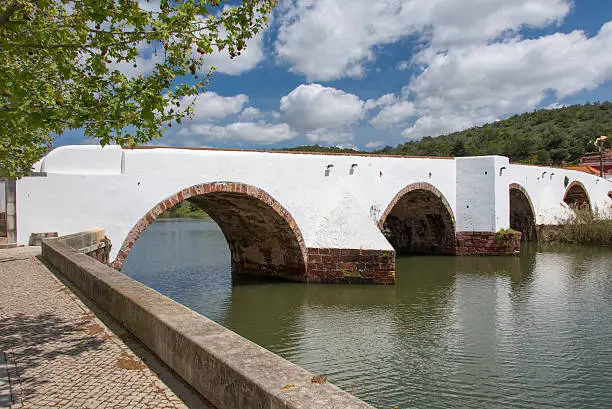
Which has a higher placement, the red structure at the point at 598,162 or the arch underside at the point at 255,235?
the red structure at the point at 598,162

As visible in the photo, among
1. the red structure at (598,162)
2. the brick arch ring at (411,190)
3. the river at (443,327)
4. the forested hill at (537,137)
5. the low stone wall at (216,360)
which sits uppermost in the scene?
the forested hill at (537,137)

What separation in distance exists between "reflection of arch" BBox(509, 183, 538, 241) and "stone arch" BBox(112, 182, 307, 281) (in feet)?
36.2

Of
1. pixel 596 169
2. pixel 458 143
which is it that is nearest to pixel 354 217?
pixel 596 169

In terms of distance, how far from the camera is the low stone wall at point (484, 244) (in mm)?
16328

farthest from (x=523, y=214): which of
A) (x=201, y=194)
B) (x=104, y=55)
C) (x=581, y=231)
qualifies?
(x=104, y=55)

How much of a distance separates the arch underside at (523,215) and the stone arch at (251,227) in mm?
11188

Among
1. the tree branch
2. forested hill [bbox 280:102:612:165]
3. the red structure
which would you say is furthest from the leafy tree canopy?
forested hill [bbox 280:102:612:165]

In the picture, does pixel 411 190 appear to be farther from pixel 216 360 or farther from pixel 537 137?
pixel 537 137

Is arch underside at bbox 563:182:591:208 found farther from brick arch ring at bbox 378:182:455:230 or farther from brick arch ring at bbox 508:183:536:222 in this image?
brick arch ring at bbox 378:182:455:230

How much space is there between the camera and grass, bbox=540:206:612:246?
18.7m

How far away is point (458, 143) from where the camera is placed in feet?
156

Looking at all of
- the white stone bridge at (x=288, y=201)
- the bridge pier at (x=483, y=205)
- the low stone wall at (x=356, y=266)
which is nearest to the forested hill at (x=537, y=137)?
the bridge pier at (x=483, y=205)

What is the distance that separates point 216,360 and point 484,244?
15.2 metres

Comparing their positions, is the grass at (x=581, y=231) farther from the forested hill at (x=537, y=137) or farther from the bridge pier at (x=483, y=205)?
the forested hill at (x=537, y=137)
